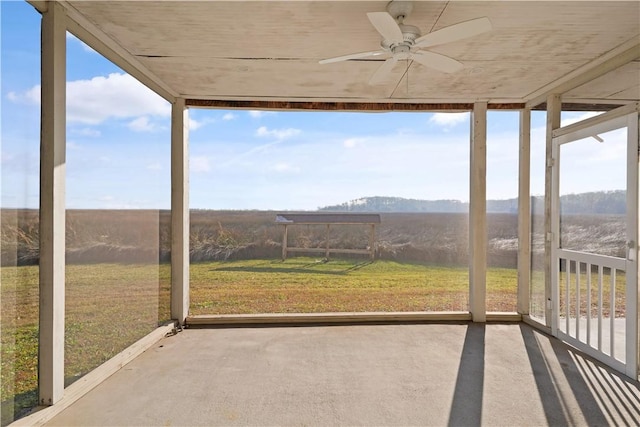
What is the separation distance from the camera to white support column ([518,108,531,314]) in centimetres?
412

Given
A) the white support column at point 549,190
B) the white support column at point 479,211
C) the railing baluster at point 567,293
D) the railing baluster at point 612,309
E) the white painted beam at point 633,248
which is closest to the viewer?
the white painted beam at point 633,248

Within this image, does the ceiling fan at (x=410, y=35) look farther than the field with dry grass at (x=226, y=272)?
No

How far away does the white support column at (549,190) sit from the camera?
3690 mm

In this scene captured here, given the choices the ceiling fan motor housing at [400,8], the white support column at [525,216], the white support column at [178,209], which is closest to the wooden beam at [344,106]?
the white support column at [178,209]

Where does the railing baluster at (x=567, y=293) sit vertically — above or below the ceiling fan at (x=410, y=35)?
below

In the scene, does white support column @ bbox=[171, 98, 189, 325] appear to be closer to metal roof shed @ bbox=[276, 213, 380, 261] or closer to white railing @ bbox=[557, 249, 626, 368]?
metal roof shed @ bbox=[276, 213, 380, 261]

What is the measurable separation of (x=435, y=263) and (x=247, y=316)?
2799 mm

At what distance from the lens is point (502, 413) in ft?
7.25

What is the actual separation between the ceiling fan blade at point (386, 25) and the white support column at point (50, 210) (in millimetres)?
1879

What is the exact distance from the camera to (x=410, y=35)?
7.07ft

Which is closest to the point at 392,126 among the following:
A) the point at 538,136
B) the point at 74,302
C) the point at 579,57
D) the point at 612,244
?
the point at 538,136

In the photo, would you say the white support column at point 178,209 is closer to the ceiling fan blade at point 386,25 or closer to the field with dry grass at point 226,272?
the field with dry grass at point 226,272

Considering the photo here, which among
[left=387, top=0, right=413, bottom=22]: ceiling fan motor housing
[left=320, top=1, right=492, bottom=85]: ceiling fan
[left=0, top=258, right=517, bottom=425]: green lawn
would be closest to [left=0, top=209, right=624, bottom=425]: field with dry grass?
[left=0, top=258, right=517, bottom=425]: green lawn

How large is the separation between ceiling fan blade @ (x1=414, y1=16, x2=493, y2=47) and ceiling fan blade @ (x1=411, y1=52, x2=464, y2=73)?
0.13 metres
